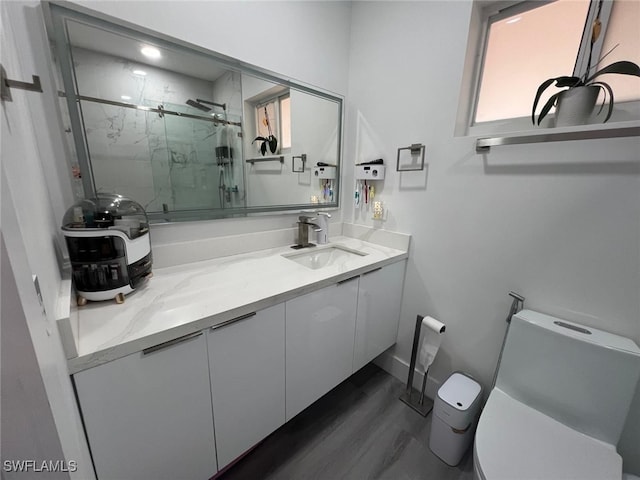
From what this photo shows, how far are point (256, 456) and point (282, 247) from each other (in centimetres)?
113

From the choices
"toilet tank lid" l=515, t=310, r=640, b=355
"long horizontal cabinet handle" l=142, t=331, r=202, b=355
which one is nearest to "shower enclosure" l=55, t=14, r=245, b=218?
"long horizontal cabinet handle" l=142, t=331, r=202, b=355

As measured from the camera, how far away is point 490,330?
1348 mm

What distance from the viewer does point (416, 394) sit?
1671 millimetres

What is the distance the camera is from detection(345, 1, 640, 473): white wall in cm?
99

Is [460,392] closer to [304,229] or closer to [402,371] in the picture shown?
[402,371]

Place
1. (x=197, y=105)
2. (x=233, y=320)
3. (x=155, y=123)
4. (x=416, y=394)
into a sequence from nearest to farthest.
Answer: (x=233, y=320), (x=155, y=123), (x=197, y=105), (x=416, y=394)

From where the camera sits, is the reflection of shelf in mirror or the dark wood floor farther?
the reflection of shelf in mirror

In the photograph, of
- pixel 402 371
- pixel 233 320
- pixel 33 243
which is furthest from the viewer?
pixel 402 371

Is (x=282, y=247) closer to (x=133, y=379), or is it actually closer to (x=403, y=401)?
(x=133, y=379)

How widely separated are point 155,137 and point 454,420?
1.93 metres

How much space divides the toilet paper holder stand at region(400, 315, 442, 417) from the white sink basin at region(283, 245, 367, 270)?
0.59m

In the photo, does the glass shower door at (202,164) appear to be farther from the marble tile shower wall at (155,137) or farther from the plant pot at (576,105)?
the plant pot at (576,105)

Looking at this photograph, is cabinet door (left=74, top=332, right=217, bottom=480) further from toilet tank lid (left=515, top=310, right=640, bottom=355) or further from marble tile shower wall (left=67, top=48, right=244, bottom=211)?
toilet tank lid (left=515, top=310, right=640, bottom=355)

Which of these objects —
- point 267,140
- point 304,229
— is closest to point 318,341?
point 304,229
